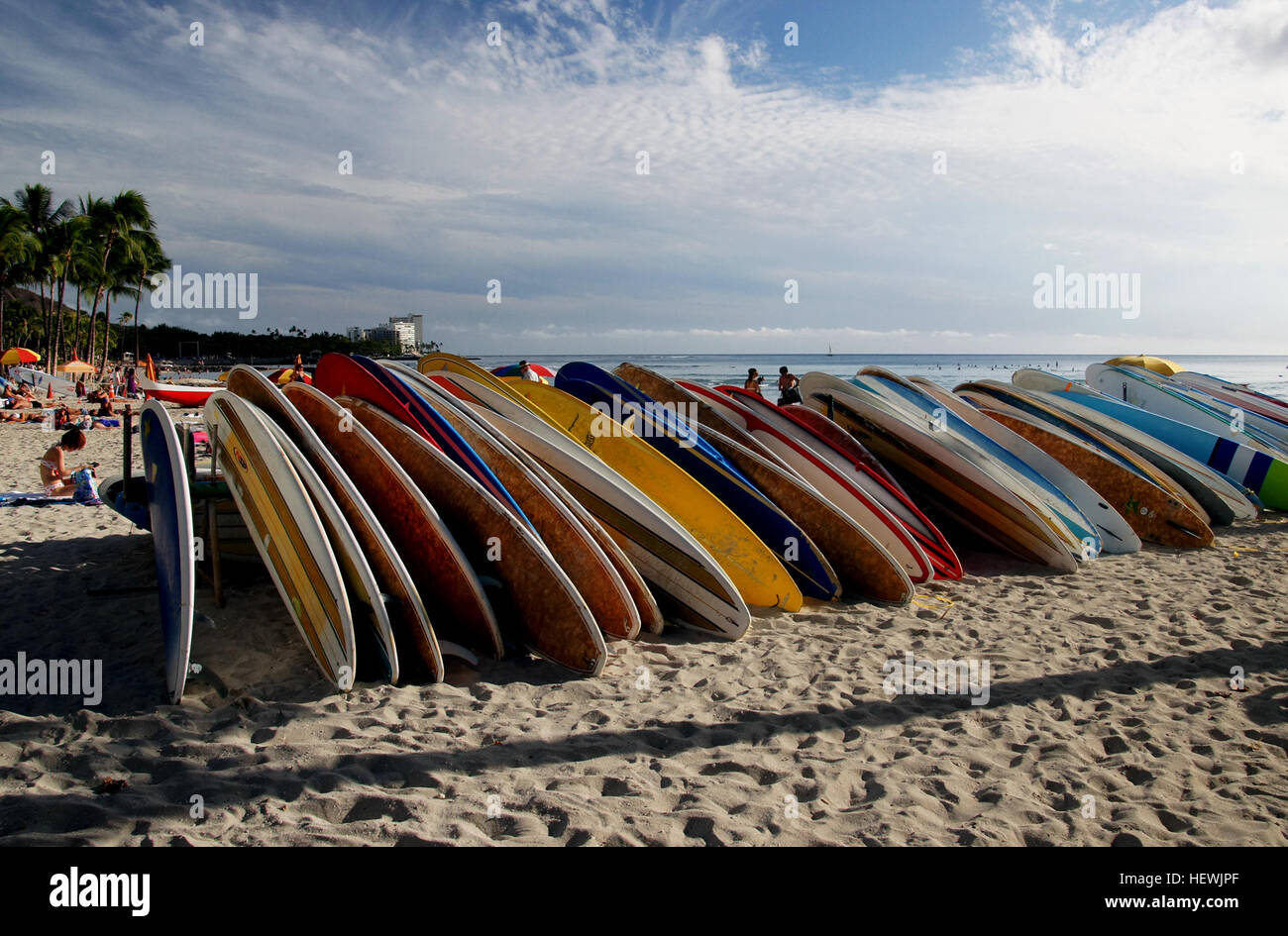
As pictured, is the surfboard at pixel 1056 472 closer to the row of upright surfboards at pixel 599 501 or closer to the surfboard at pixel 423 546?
the row of upright surfboards at pixel 599 501

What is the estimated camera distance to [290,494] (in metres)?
3.60

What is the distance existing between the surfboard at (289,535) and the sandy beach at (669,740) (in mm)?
178

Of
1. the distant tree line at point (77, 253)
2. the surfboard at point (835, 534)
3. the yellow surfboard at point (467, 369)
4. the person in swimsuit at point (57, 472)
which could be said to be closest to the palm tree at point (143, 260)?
the distant tree line at point (77, 253)

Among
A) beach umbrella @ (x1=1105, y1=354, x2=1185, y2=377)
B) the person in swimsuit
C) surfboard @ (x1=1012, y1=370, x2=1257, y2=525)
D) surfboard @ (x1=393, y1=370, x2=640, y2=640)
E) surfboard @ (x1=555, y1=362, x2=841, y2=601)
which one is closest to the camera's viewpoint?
surfboard @ (x1=393, y1=370, x2=640, y2=640)

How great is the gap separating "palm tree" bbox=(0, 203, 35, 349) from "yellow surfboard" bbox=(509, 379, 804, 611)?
33.8 meters

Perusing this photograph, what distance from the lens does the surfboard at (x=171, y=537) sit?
3.13 meters

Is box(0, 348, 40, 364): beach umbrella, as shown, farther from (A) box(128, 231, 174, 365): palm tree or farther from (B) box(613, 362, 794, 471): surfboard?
(B) box(613, 362, 794, 471): surfboard

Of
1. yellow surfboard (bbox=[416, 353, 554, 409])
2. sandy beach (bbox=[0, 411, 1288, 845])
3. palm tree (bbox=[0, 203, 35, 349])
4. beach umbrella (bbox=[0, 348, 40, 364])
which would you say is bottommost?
sandy beach (bbox=[0, 411, 1288, 845])

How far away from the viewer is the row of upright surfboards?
11.8ft

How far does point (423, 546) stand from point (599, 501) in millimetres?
1129

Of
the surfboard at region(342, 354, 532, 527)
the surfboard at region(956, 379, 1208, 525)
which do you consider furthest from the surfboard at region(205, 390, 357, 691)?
the surfboard at region(956, 379, 1208, 525)

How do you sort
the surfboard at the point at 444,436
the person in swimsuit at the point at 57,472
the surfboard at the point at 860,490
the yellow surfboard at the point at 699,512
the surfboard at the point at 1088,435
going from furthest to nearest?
1. the person in swimsuit at the point at 57,472
2. the surfboard at the point at 1088,435
3. the surfboard at the point at 860,490
4. the yellow surfboard at the point at 699,512
5. the surfboard at the point at 444,436

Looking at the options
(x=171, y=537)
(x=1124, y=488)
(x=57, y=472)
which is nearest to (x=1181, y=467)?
(x=1124, y=488)

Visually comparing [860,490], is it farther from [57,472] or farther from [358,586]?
[57,472]
